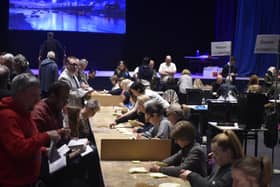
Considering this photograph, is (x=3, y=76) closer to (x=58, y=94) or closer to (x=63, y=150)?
(x=58, y=94)

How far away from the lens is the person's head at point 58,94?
3.93 m

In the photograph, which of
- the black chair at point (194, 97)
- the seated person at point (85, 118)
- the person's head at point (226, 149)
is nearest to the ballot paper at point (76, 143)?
the seated person at point (85, 118)

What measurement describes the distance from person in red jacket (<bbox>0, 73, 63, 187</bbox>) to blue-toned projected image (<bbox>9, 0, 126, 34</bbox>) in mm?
14991

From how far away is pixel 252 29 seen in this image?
17.9 meters

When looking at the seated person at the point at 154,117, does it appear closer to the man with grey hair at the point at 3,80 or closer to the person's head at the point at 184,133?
the person's head at the point at 184,133

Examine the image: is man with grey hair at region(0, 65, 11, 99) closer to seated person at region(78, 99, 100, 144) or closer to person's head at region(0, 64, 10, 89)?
person's head at region(0, 64, 10, 89)

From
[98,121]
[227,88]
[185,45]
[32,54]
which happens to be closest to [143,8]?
[185,45]

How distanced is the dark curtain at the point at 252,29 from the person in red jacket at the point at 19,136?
1545 cm

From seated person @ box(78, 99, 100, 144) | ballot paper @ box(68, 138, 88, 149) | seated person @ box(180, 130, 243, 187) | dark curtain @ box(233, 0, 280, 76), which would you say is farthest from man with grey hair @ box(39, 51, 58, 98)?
dark curtain @ box(233, 0, 280, 76)

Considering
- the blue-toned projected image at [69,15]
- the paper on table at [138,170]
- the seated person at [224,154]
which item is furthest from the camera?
the blue-toned projected image at [69,15]

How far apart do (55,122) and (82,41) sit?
15114 millimetres

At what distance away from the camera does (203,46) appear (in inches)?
808

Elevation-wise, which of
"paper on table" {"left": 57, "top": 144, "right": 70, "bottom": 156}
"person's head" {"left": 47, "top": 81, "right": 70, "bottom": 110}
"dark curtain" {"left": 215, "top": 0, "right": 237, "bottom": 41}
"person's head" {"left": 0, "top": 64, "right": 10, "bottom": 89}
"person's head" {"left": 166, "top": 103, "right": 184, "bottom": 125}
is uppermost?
"dark curtain" {"left": 215, "top": 0, "right": 237, "bottom": 41}

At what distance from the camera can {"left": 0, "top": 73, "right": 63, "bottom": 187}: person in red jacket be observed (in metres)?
2.87
